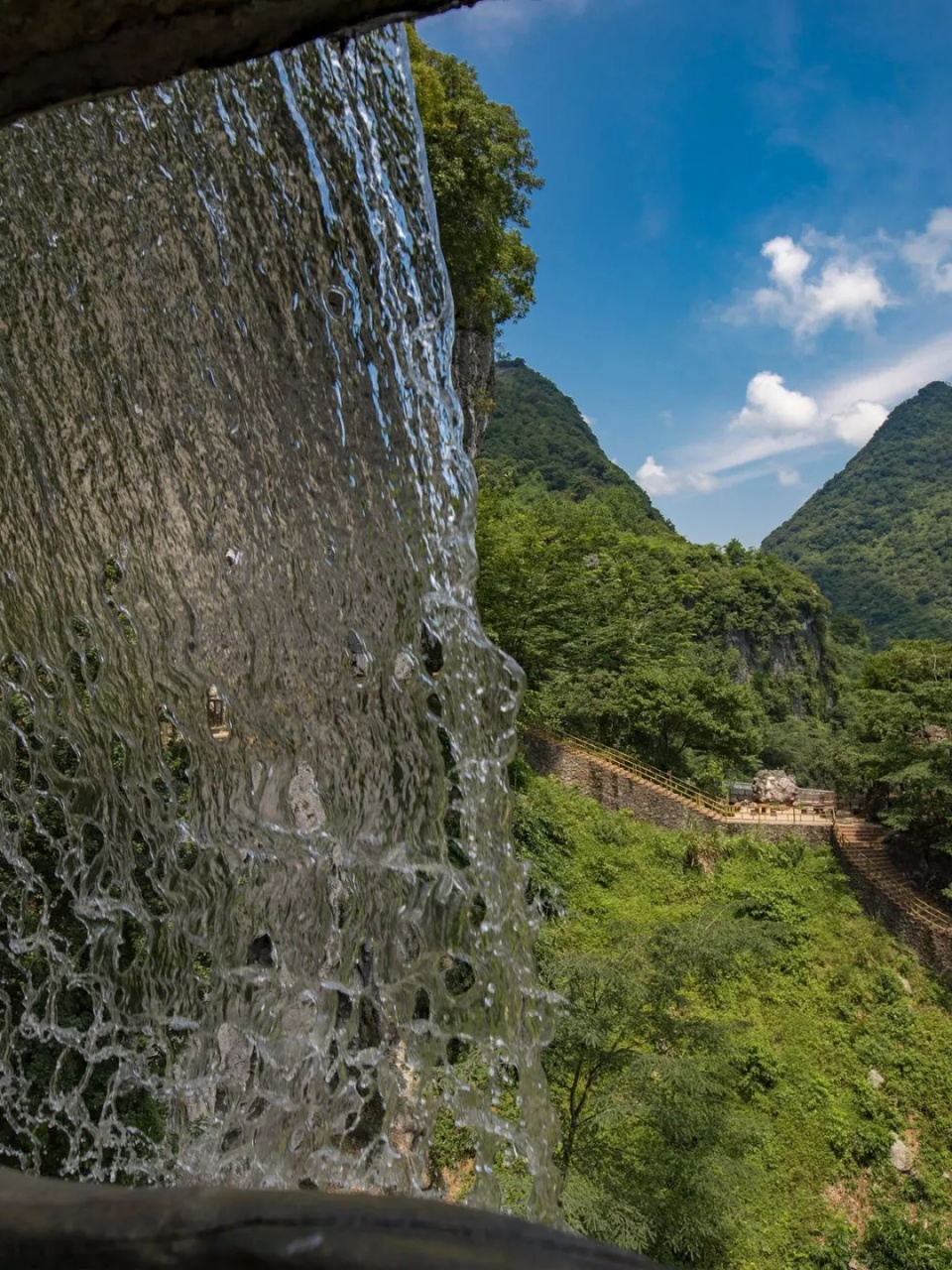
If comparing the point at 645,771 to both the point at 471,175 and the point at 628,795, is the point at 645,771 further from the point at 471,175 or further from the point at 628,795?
the point at 471,175

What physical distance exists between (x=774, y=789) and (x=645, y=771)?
131 inches

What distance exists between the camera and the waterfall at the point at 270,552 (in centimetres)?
303

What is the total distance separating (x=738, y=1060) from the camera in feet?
31.5

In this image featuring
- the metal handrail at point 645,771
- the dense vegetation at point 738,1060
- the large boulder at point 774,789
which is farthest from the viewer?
the large boulder at point 774,789

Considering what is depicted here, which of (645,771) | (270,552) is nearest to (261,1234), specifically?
(270,552)

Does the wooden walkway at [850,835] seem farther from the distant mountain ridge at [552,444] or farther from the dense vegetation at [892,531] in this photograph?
the dense vegetation at [892,531]

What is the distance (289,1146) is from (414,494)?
4.37 m

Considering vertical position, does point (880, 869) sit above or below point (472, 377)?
below

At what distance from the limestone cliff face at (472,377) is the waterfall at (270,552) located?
10626mm

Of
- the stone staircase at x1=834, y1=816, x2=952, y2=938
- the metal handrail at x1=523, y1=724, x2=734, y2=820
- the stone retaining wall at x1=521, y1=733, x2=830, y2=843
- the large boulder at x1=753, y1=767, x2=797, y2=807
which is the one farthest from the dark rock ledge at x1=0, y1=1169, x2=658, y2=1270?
the large boulder at x1=753, y1=767, x2=797, y2=807

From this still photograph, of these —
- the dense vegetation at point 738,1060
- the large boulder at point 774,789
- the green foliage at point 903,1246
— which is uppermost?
the large boulder at point 774,789

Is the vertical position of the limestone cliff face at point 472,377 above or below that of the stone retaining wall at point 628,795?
above

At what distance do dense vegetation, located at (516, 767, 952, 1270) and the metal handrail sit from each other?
4.86 feet

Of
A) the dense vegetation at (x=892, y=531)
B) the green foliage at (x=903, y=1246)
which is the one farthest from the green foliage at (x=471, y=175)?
the dense vegetation at (x=892, y=531)
